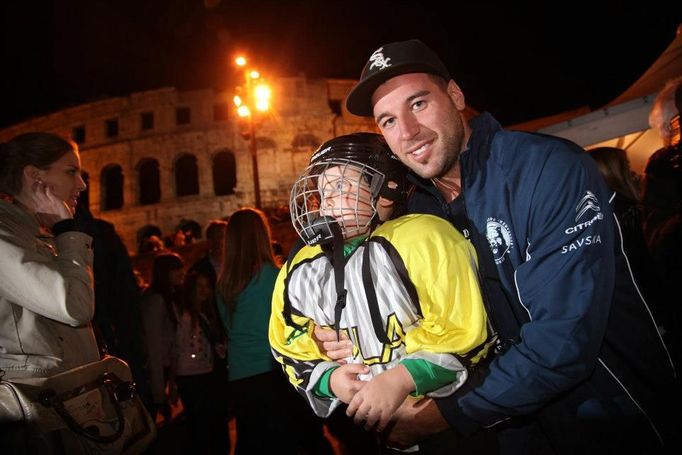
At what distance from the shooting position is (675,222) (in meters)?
2.55

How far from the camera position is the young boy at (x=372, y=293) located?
1525 millimetres

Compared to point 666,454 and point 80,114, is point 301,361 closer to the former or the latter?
point 666,454

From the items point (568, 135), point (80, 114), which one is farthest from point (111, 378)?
point (80, 114)

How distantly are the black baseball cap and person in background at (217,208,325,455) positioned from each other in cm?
231

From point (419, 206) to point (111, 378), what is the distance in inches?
87.0

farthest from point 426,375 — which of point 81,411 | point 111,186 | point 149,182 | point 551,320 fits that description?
point 111,186

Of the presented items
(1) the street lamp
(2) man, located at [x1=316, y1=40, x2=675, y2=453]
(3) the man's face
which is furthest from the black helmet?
(1) the street lamp

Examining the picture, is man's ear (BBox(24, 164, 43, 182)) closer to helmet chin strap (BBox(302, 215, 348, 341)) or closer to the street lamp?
helmet chin strap (BBox(302, 215, 348, 341))

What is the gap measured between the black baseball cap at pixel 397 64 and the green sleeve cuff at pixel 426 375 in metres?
1.44

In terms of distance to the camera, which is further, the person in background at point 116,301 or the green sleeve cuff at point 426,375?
the person in background at point 116,301

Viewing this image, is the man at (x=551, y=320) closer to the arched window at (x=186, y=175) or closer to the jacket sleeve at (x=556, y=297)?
the jacket sleeve at (x=556, y=297)

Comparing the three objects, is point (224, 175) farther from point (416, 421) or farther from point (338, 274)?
point (416, 421)

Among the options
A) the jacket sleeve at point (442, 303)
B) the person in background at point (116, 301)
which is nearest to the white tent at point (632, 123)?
the jacket sleeve at point (442, 303)

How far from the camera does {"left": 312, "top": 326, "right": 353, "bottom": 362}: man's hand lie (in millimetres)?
1843
